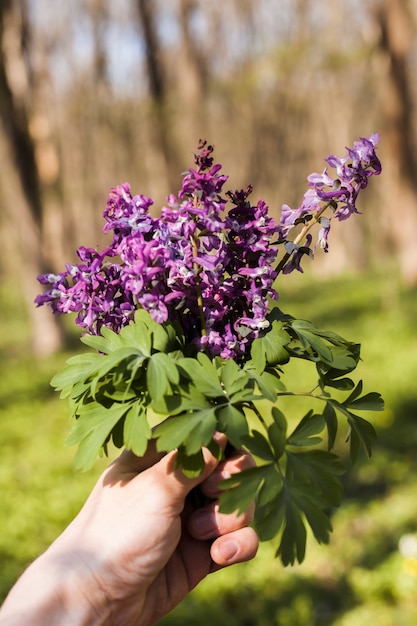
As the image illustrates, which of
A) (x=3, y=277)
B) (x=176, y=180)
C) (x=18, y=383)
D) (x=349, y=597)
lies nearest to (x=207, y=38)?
(x=176, y=180)

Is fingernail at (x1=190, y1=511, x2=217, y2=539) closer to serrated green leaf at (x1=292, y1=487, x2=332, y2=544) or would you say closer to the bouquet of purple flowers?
the bouquet of purple flowers

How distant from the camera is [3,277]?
26797 millimetres

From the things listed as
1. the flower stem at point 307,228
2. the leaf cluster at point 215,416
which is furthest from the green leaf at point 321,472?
the flower stem at point 307,228

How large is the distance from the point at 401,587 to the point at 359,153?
300 cm

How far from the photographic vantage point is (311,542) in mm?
4461

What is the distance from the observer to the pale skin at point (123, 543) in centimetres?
170

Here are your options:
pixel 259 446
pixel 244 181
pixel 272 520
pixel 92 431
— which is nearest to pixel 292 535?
pixel 272 520

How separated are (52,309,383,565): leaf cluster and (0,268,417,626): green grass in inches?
44.3

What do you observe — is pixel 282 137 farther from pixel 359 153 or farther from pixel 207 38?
pixel 359 153

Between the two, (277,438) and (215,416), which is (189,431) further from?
(277,438)

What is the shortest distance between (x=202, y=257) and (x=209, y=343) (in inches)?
8.8

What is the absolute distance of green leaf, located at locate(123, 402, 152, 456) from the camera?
1.49 meters

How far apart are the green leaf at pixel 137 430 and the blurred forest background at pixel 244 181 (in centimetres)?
74

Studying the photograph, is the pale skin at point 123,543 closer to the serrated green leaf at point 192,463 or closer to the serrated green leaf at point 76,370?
the serrated green leaf at point 192,463
